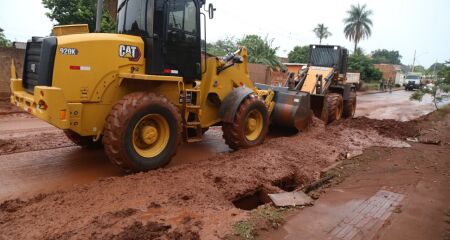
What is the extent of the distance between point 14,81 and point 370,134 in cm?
880

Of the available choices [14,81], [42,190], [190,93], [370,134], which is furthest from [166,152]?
[370,134]

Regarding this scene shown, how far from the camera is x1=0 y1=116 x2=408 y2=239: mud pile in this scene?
391 centimetres

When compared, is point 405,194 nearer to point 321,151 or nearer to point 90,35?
point 321,151

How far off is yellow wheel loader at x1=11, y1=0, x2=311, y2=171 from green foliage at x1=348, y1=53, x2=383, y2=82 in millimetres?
36106

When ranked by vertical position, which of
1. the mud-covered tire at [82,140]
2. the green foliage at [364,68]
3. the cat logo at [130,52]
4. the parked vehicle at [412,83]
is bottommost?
the mud-covered tire at [82,140]

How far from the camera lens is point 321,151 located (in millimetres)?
8109

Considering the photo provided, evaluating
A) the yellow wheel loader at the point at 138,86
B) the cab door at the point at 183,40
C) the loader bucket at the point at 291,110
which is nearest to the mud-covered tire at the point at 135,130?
the yellow wheel loader at the point at 138,86

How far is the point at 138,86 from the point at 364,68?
38.9 meters

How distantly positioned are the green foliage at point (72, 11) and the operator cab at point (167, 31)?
16806 mm

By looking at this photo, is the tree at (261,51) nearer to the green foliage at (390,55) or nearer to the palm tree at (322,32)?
the palm tree at (322,32)

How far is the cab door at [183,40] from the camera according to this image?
20.8ft

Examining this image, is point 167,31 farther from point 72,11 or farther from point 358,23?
point 358,23

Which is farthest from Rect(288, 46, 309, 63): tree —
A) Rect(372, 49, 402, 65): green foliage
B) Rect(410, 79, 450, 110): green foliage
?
Rect(372, 49, 402, 65): green foliage

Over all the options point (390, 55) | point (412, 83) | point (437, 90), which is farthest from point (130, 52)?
point (390, 55)
